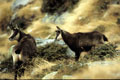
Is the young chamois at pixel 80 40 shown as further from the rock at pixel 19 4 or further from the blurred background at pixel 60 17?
the rock at pixel 19 4

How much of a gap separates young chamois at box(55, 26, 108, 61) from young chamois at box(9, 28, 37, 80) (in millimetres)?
1934

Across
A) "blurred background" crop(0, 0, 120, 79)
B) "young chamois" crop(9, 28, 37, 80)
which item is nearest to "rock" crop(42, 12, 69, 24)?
"blurred background" crop(0, 0, 120, 79)

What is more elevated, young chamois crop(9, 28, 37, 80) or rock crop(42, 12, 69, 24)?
young chamois crop(9, 28, 37, 80)

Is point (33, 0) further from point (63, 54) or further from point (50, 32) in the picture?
point (63, 54)

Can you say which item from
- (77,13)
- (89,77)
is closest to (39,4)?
(77,13)

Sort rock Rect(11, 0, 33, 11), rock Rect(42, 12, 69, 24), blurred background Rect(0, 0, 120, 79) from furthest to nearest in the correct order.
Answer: rock Rect(11, 0, 33, 11)
rock Rect(42, 12, 69, 24)
blurred background Rect(0, 0, 120, 79)

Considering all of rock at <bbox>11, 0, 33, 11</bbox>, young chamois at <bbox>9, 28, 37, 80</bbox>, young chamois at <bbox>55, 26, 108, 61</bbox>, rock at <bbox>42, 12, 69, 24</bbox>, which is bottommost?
rock at <bbox>42, 12, 69, 24</bbox>

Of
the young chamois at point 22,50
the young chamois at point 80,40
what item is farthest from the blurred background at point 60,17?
the young chamois at point 80,40

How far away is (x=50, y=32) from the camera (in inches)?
856

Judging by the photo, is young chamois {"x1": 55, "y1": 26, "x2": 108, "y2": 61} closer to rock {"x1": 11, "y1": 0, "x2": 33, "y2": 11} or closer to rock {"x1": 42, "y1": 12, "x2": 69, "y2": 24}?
rock {"x1": 42, "y1": 12, "x2": 69, "y2": 24}

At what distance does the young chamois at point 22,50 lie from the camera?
8742 mm

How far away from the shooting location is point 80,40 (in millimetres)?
11227

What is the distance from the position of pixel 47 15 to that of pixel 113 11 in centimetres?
900

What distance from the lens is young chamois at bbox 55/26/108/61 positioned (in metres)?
11.1
